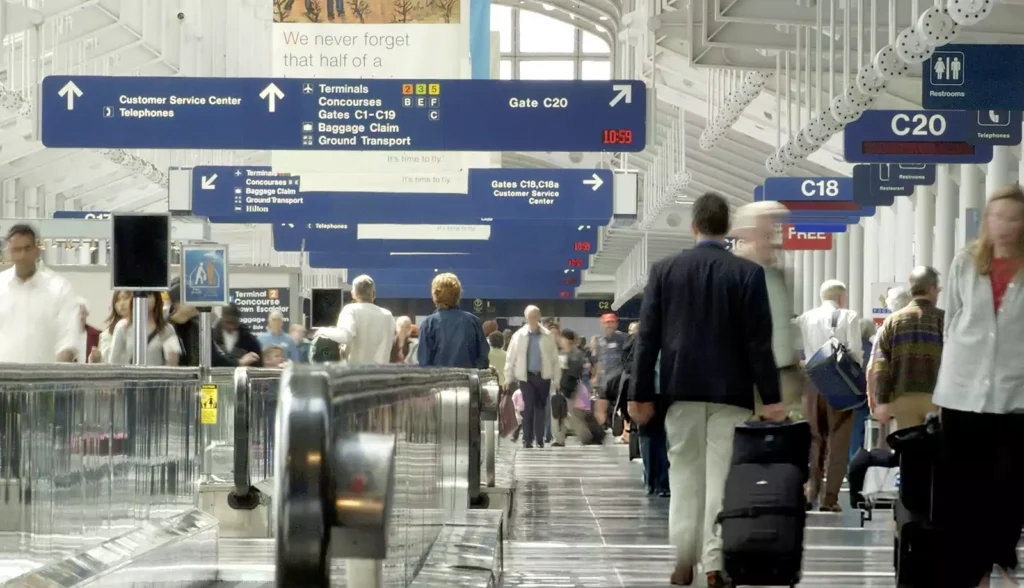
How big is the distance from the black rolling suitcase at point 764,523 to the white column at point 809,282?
32609 mm

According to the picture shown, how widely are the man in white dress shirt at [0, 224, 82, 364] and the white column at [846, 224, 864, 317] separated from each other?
85.9 ft

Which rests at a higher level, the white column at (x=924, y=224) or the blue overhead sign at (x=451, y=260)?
the white column at (x=924, y=224)

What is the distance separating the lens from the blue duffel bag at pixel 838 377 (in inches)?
447

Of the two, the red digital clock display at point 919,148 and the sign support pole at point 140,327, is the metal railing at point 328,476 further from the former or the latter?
the red digital clock display at point 919,148

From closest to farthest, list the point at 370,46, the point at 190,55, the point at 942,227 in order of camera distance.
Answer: the point at 370,46 < the point at 942,227 < the point at 190,55

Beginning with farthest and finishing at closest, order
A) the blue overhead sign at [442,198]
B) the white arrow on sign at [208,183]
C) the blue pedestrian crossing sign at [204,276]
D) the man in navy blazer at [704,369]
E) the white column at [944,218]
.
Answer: the white arrow on sign at [208,183] < the blue overhead sign at [442,198] < the white column at [944,218] < the blue pedestrian crossing sign at [204,276] < the man in navy blazer at [704,369]

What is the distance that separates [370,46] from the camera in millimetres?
18969

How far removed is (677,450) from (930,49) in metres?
6.75

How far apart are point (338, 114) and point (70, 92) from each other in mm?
2588

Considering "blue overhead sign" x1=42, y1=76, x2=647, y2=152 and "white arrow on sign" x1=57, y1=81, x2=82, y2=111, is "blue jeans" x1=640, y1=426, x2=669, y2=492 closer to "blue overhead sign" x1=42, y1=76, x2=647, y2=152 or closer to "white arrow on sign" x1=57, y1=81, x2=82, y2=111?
"blue overhead sign" x1=42, y1=76, x2=647, y2=152

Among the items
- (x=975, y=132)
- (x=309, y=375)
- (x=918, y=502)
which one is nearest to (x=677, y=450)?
(x=918, y=502)

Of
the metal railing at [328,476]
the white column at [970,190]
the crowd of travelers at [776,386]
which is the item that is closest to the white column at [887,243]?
the white column at [970,190]

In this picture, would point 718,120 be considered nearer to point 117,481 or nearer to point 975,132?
point 975,132

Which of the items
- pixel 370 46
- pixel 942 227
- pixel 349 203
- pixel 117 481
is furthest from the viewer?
pixel 349 203
